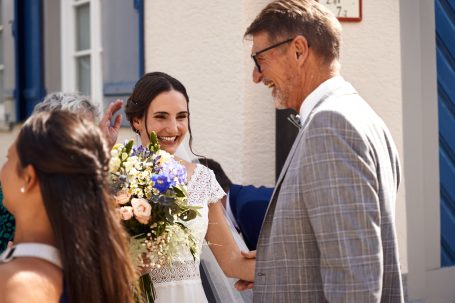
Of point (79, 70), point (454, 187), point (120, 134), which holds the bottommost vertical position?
point (454, 187)

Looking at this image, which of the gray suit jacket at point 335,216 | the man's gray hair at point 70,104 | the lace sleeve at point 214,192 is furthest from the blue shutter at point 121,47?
the gray suit jacket at point 335,216

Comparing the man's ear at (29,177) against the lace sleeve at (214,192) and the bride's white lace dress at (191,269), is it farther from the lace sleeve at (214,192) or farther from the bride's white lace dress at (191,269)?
the lace sleeve at (214,192)

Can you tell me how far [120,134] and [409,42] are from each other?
7.42ft

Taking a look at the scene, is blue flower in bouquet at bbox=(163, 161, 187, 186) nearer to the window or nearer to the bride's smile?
the bride's smile

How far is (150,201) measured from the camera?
2697 millimetres

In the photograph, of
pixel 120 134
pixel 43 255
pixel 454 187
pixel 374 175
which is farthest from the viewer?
pixel 120 134

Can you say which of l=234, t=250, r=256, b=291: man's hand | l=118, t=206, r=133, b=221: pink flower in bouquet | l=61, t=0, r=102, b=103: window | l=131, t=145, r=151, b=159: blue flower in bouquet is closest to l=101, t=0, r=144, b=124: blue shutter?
l=61, t=0, r=102, b=103: window

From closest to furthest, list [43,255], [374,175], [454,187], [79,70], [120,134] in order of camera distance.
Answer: [43,255], [374,175], [454,187], [120,134], [79,70]

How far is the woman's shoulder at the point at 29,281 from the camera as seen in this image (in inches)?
67.0

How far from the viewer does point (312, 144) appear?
2.24m

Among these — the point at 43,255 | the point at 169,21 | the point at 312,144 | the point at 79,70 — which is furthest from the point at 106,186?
the point at 79,70

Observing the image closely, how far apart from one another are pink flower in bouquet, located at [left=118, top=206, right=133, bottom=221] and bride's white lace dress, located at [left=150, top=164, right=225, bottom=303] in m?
0.45

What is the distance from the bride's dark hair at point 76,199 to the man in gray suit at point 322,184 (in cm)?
65

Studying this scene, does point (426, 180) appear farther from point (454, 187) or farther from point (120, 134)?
point (120, 134)
